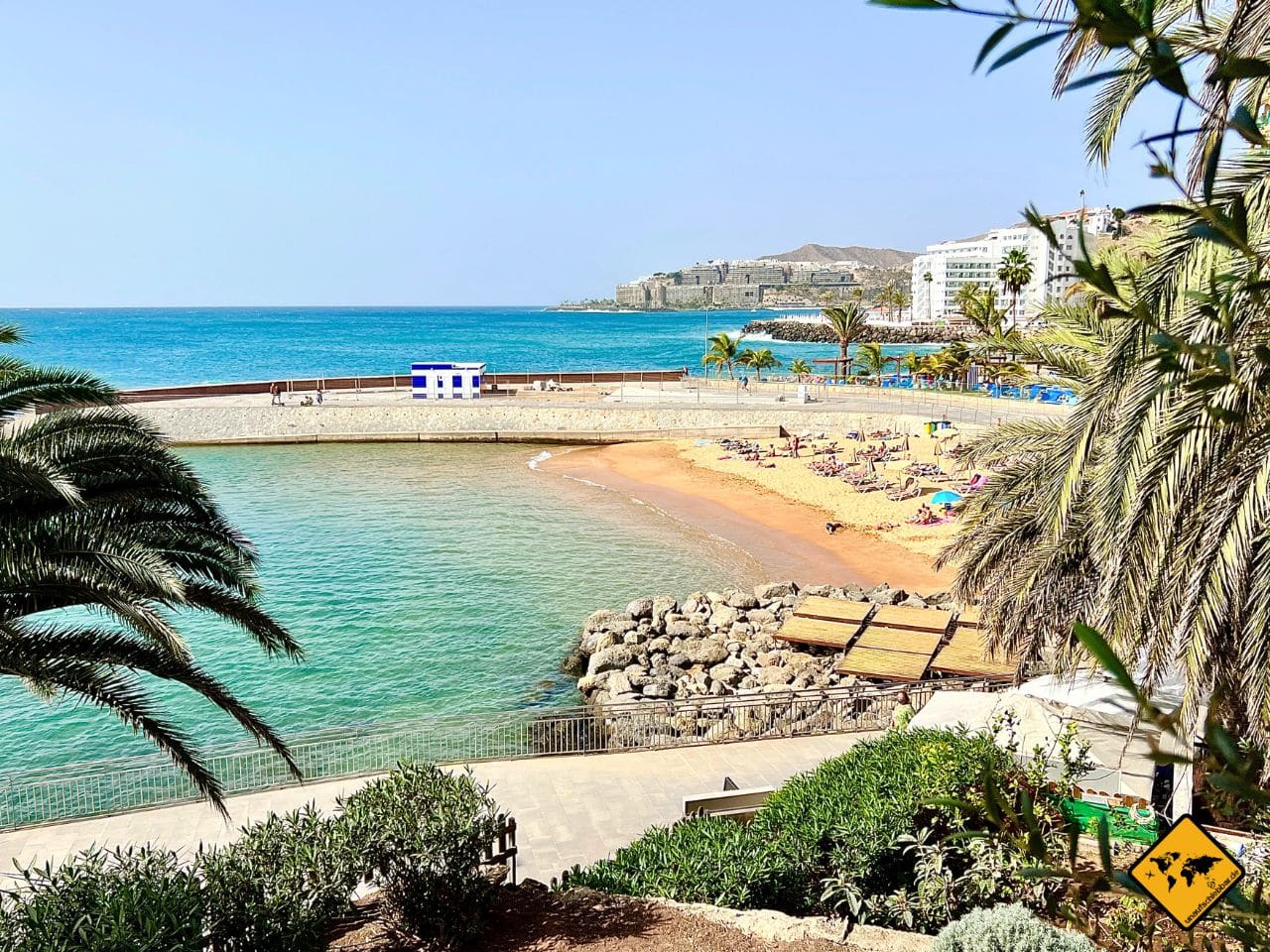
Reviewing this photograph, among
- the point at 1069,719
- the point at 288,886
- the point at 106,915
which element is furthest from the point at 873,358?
the point at 106,915

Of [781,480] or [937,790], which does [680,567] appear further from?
[937,790]

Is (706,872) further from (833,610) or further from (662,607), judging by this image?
(662,607)

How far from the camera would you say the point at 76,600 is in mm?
7746

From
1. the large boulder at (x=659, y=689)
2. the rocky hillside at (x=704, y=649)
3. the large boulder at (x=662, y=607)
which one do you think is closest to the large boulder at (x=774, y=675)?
the rocky hillside at (x=704, y=649)

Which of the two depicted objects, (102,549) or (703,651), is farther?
(703,651)

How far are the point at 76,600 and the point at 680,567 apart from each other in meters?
21.7

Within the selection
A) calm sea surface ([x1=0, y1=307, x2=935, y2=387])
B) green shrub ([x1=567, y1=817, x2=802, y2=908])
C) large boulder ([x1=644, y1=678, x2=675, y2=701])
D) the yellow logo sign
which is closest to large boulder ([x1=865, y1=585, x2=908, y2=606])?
large boulder ([x1=644, y1=678, x2=675, y2=701])

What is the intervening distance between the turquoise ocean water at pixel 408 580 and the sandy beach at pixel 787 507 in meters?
1.56

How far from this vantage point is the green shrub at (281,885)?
6.56 meters

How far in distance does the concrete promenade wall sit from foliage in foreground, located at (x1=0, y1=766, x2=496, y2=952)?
147ft

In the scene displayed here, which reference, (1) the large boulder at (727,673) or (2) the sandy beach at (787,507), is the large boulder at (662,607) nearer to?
(1) the large boulder at (727,673)

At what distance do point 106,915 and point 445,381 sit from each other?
185ft

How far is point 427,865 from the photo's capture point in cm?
739

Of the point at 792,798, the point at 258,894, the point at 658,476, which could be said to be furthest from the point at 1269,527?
the point at 658,476
